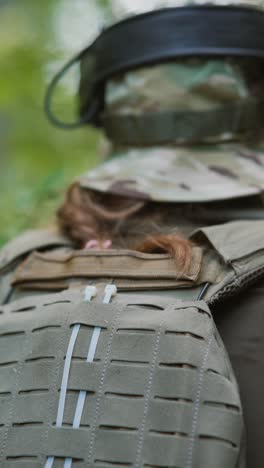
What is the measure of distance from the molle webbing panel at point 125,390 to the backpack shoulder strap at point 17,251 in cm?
39

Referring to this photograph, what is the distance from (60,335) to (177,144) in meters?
0.96

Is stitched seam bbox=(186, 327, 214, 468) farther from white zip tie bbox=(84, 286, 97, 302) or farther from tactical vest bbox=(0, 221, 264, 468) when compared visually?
white zip tie bbox=(84, 286, 97, 302)

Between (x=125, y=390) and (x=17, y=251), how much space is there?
0.70 metres

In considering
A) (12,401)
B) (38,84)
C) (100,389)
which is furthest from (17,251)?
(38,84)

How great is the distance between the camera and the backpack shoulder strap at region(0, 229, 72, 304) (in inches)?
73.9

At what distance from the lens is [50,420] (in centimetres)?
137

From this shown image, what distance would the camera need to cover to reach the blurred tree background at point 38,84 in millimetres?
4012

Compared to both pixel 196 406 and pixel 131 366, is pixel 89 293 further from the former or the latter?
pixel 196 406

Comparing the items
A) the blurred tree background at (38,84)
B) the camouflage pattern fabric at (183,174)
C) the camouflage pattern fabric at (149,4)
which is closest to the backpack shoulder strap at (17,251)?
the camouflage pattern fabric at (183,174)

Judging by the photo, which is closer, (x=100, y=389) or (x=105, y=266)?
(x=100, y=389)

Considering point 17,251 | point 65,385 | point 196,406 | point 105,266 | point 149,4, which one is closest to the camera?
point 196,406

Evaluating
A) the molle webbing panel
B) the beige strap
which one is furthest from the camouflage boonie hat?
the molle webbing panel

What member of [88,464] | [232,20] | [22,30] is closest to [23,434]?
[88,464]

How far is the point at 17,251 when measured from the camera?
6.22ft
